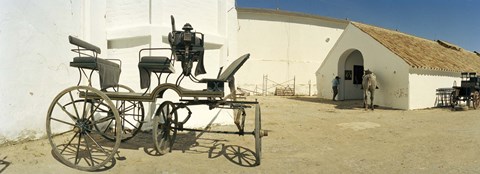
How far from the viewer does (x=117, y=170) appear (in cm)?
480

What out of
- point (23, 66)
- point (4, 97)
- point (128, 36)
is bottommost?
point (4, 97)

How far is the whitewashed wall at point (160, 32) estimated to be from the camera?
25.9 ft

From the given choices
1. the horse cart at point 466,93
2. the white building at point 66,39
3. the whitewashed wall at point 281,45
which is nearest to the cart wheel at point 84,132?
the white building at point 66,39

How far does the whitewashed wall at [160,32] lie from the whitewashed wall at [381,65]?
9.84m

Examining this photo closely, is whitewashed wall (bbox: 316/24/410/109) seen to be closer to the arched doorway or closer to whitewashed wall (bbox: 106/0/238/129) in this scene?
the arched doorway

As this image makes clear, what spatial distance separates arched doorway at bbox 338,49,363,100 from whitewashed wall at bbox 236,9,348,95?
839cm

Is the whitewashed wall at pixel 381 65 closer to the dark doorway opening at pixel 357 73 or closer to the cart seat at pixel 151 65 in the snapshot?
the dark doorway opening at pixel 357 73

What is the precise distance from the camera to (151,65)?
516 cm

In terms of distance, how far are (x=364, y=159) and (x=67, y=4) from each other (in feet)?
23.8

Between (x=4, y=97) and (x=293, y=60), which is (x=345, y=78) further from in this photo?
(x=4, y=97)

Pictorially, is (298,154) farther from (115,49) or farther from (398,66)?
(398,66)

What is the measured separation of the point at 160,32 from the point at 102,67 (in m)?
2.90

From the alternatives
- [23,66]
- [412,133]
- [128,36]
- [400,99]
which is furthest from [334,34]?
[23,66]

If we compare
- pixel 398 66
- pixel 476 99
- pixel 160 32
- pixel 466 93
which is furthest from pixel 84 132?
pixel 476 99
